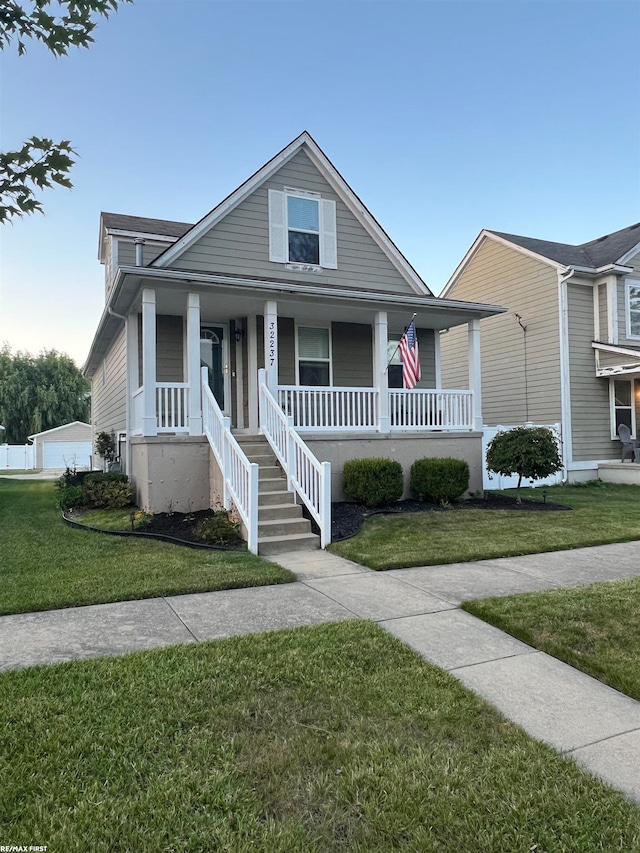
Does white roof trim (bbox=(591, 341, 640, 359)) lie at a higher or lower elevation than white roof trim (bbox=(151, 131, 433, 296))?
lower

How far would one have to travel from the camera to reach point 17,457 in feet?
111

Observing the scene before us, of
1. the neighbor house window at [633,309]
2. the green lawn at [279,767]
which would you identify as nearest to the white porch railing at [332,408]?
the green lawn at [279,767]

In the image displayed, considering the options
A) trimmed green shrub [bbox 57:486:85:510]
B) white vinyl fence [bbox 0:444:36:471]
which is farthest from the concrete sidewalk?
white vinyl fence [bbox 0:444:36:471]

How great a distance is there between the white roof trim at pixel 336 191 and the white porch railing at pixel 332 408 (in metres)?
3.69

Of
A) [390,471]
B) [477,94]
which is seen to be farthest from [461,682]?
[477,94]

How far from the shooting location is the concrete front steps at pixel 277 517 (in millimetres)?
7139

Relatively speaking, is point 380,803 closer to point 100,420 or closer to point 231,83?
point 231,83

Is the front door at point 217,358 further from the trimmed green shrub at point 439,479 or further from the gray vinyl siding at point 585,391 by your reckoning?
the gray vinyl siding at point 585,391

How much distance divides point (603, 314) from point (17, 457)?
3282 centimetres

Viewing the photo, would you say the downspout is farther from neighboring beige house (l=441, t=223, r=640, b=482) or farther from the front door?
the front door

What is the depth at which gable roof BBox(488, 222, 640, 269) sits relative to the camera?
15.7 meters

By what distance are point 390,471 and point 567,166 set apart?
479 inches

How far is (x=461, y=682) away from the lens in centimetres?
321

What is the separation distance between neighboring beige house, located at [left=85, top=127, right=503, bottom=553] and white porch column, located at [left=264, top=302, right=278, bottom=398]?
2cm
